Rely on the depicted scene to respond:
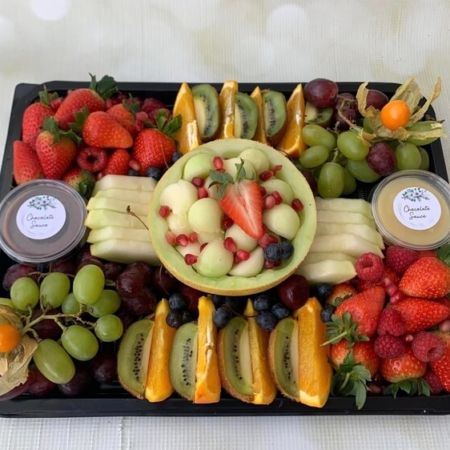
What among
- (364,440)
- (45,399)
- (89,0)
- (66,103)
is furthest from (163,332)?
(89,0)

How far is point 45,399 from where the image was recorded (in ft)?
Answer: 4.08

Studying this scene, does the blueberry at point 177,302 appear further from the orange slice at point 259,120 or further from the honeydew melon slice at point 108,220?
the orange slice at point 259,120

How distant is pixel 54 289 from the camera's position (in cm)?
124

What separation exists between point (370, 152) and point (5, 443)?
1239 mm

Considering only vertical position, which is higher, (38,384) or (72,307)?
(72,307)

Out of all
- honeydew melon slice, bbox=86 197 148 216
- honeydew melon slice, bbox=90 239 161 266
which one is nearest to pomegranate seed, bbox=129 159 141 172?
honeydew melon slice, bbox=86 197 148 216

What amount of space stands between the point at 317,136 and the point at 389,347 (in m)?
0.63

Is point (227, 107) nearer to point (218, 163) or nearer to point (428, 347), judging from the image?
point (218, 163)

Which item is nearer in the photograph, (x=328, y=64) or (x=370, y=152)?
(x=370, y=152)

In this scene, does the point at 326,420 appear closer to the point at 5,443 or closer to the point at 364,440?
the point at 364,440

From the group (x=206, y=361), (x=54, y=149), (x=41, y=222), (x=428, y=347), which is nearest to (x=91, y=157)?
(x=54, y=149)

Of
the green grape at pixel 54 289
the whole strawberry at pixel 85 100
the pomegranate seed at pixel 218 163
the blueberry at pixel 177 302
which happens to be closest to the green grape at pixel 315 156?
the pomegranate seed at pixel 218 163

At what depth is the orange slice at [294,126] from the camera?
1532 mm

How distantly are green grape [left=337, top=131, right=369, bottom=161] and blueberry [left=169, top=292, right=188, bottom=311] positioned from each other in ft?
2.02
